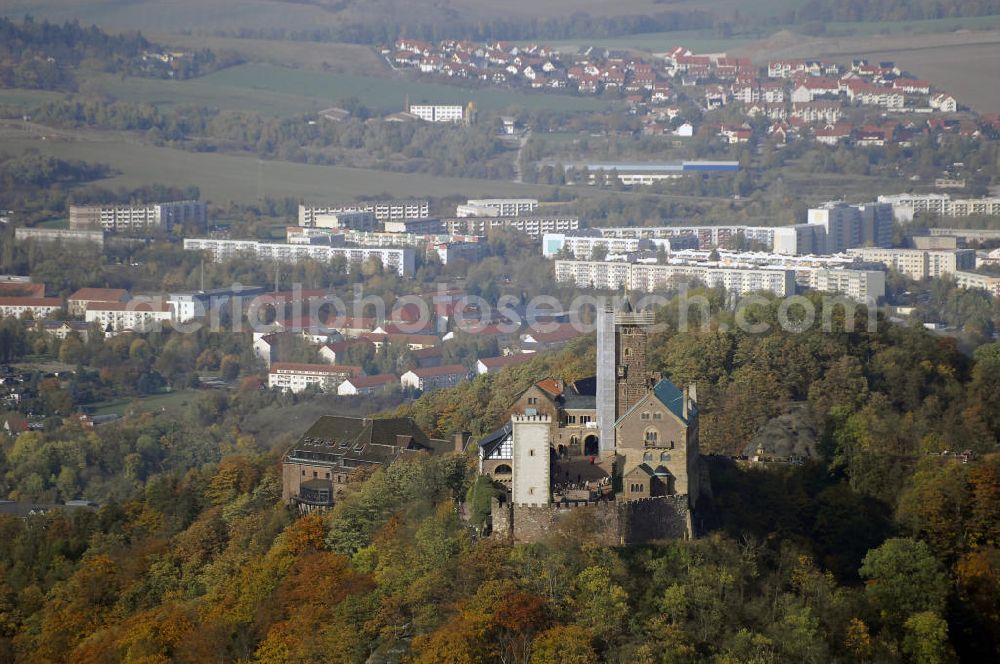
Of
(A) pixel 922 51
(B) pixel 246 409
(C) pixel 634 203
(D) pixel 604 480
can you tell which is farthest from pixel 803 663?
(A) pixel 922 51

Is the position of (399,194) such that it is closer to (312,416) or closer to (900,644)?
(312,416)

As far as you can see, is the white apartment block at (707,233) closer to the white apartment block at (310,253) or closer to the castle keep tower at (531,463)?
the white apartment block at (310,253)

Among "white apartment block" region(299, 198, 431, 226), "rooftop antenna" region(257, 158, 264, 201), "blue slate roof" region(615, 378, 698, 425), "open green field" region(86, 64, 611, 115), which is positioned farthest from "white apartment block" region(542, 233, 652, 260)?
"blue slate roof" region(615, 378, 698, 425)

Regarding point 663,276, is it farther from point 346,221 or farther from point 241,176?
point 241,176

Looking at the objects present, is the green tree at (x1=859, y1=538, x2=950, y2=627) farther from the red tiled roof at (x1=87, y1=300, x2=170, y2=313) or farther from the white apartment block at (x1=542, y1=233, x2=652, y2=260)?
the white apartment block at (x1=542, y1=233, x2=652, y2=260)

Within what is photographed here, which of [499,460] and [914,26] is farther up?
[914,26]

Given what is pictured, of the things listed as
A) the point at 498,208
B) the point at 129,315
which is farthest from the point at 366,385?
the point at 498,208
